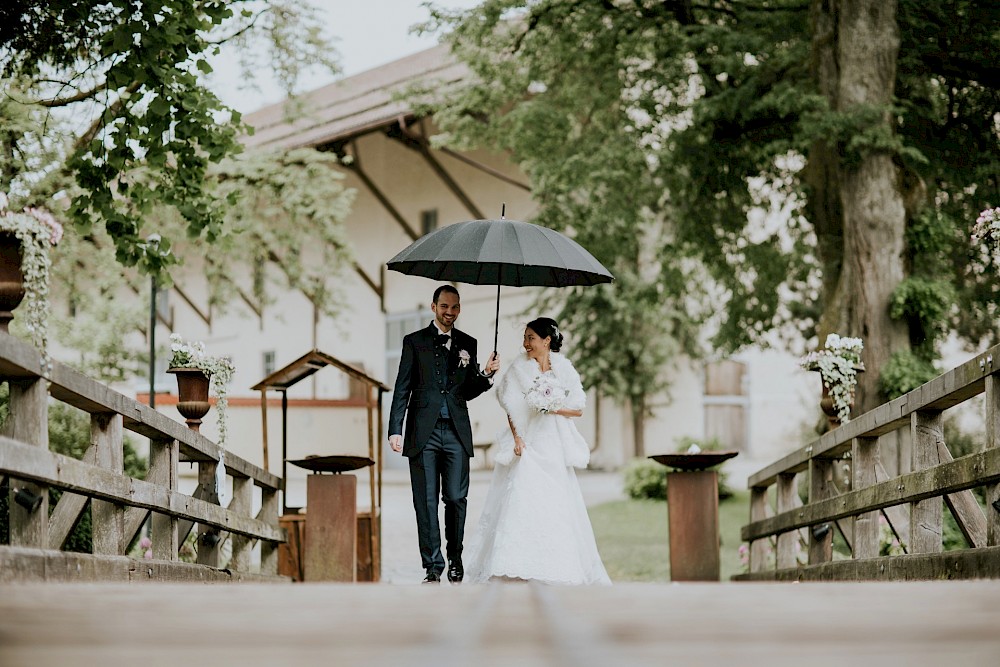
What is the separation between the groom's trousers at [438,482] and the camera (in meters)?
8.64

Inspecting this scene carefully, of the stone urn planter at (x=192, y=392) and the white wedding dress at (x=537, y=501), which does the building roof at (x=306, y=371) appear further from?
the white wedding dress at (x=537, y=501)

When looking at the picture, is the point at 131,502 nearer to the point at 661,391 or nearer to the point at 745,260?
the point at 745,260

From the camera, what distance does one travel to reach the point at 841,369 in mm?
9695

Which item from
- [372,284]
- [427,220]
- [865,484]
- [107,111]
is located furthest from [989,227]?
[372,284]

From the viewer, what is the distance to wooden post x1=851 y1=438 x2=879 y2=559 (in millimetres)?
7430

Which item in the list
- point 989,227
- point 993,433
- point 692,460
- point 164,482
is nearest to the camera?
point 993,433

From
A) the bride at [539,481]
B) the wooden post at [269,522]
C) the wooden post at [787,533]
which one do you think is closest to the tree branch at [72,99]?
the wooden post at [269,522]

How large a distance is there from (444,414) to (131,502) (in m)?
2.93

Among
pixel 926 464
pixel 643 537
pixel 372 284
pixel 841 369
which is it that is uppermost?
pixel 372 284

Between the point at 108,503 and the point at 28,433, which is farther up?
the point at 28,433

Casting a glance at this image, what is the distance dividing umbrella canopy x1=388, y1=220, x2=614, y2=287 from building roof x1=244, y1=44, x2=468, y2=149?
1313 centimetres

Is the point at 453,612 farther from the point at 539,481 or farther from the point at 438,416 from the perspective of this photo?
the point at 539,481

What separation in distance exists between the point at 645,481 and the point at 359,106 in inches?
485

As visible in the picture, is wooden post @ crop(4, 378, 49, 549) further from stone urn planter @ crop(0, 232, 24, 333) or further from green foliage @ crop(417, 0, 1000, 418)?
green foliage @ crop(417, 0, 1000, 418)
